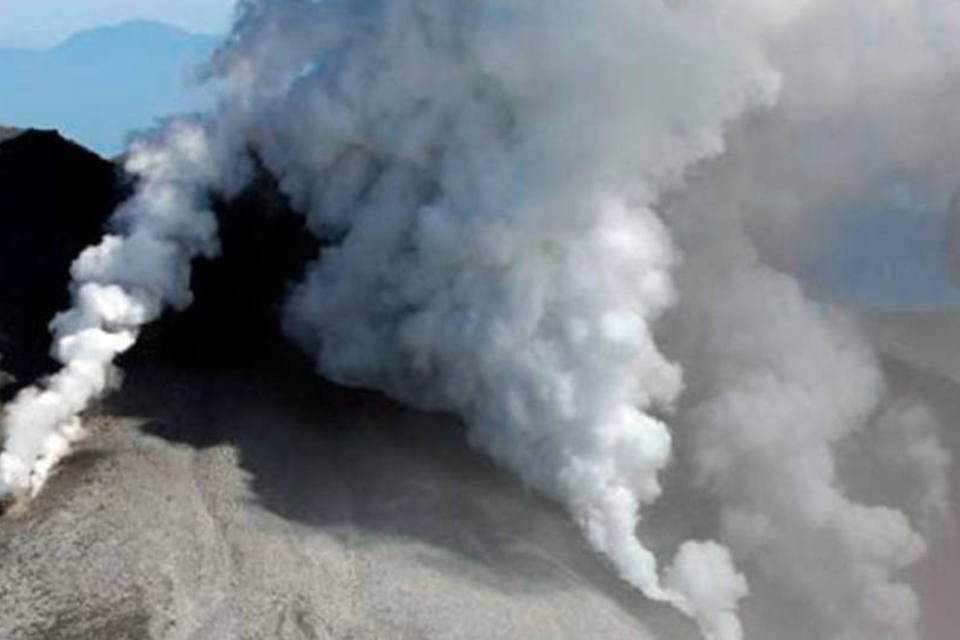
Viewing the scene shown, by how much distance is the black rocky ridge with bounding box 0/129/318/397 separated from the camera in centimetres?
4147

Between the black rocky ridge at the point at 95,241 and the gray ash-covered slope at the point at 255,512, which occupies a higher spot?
the black rocky ridge at the point at 95,241

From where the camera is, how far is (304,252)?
45906 millimetres

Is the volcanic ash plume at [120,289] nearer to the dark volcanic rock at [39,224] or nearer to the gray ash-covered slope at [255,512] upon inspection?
the gray ash-covered slope at [255,512]

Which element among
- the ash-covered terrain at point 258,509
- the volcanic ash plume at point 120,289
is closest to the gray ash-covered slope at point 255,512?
the ash-covered terrain at point 258,509

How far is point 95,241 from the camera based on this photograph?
1764 inches

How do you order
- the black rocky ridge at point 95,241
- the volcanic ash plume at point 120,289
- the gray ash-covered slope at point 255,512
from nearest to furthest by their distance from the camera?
the gray ash-covered slope at point 255,512
the volcanic ash plume at point 120,289
the black rocky ridge at point 95,241

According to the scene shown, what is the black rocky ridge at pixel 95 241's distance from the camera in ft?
136

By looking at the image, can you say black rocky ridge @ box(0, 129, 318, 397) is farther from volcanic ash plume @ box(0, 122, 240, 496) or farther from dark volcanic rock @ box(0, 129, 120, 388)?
volcanic ash plume @ box(0, 122, 240, 496)

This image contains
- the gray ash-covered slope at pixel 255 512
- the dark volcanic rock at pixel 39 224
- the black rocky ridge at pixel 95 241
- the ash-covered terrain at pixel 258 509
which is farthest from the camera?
the black rocky ridge at pixel 95 241

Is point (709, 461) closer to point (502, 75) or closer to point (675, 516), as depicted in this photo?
point (675, 516)

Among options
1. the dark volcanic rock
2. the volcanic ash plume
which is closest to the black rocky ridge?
the dark volcanic rock

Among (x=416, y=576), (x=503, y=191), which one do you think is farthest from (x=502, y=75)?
(x=416, y=576)

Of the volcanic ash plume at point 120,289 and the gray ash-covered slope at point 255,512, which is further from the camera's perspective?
the volcanic ash plume at point 120,289

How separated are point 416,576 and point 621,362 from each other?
9.45 metres
